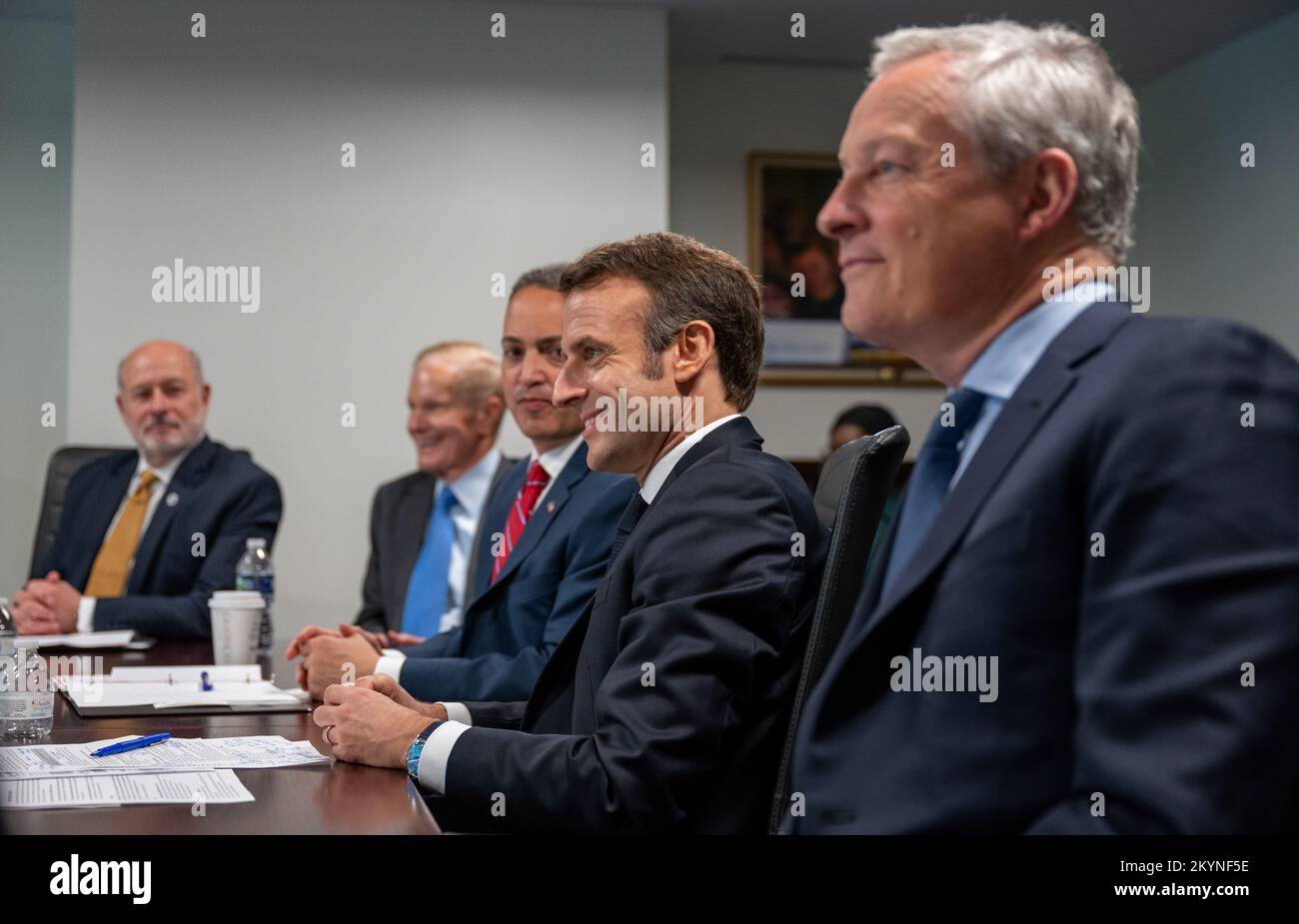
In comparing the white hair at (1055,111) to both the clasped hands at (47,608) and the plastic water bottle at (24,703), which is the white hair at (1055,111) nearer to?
the plastic water bottle at (24,703)

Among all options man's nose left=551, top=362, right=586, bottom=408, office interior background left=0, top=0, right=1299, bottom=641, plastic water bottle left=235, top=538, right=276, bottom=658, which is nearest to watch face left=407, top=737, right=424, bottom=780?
man's nose left=551, top=362, right=586, bottom=408

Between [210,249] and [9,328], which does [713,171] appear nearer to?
[210,249]

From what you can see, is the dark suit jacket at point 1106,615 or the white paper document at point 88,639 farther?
the white paper document at point 88,639

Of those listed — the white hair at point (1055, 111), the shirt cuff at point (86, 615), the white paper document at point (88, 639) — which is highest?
the white hair at point (1055, 111)

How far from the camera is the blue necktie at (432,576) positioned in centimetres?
332

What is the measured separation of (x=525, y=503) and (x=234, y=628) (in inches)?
25.5

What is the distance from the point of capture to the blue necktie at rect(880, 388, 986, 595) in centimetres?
114

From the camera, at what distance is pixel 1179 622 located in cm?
88

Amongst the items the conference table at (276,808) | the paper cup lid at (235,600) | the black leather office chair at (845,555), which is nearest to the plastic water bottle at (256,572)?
the paper cup lid at (235,600)

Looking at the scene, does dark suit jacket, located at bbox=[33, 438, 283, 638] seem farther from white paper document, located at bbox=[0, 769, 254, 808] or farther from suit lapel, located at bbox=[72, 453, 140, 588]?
white paper document, located at bbox=[0, 769, 254, 808]

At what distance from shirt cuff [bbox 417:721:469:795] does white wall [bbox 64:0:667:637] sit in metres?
3.67
